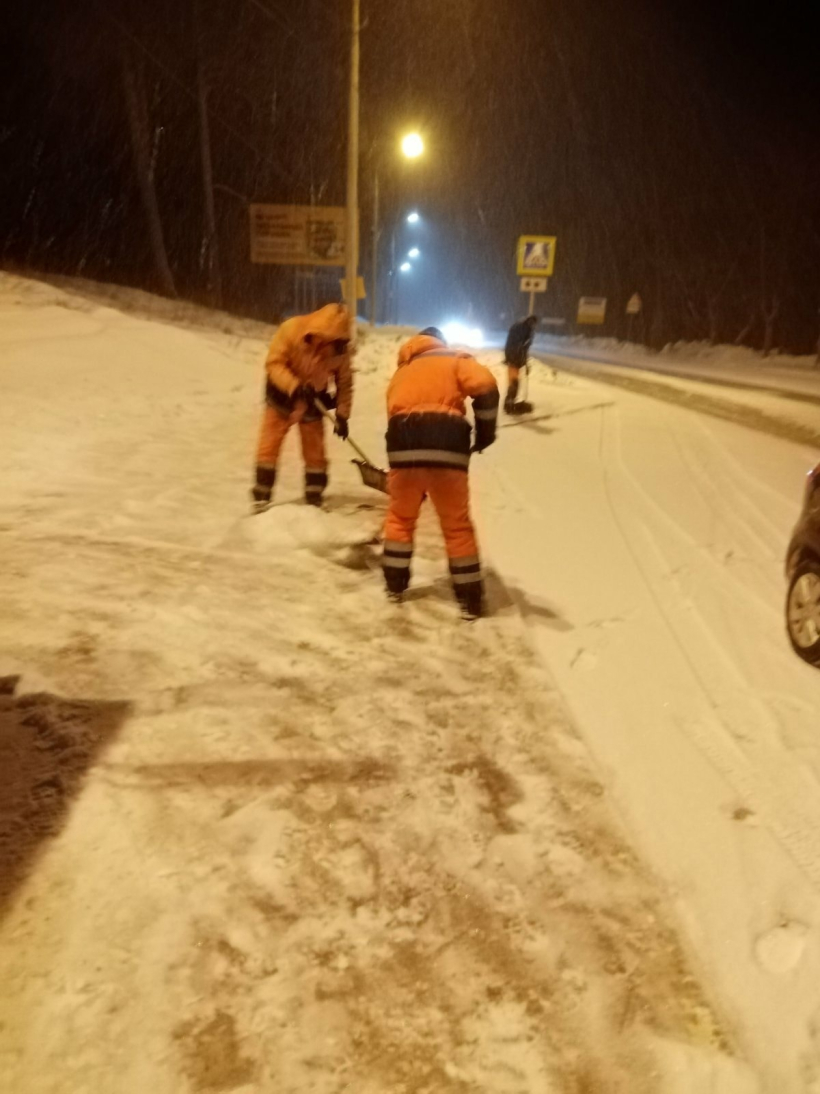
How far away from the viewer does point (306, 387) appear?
18.6 feet

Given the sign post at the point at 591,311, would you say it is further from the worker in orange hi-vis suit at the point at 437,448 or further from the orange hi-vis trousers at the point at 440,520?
the orange hi-vis trousers at the point at 440,520

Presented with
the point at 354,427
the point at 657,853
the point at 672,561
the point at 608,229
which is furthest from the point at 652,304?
the point at 657,853

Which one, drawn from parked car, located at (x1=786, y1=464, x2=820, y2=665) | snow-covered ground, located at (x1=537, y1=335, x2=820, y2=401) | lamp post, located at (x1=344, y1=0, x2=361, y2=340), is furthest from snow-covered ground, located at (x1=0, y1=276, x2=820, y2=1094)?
snow-covered ground, located at (x1=537, y1=335, x2=820, y2=401)

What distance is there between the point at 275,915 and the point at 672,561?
3.97 m

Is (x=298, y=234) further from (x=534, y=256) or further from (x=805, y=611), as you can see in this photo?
(x=805, y=611)

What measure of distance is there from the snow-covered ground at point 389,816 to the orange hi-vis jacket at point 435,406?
881mm

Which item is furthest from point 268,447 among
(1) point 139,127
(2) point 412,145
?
(1) point 139,127

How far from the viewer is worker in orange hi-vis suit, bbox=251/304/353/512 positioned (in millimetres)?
5500

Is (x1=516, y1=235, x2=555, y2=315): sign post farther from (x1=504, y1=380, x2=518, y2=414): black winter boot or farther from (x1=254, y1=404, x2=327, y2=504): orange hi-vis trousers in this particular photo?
(x1=254, y1=404, x2=327, y2=504): orange hi-vis trousers

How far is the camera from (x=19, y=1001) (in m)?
1.89

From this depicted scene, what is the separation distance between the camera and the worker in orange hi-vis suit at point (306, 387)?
550cm

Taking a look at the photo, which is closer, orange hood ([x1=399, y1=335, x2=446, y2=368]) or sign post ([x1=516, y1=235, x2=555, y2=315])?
orange hood ([x1=399, y1=335, x2=446, y2=368])

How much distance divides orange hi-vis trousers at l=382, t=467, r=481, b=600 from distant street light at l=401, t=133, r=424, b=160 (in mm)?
13856

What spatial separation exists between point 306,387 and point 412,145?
1237 cm
